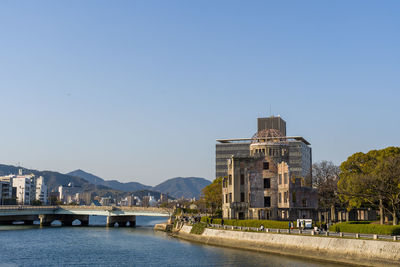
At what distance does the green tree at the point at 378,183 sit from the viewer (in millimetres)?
83062

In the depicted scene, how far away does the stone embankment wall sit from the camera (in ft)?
196

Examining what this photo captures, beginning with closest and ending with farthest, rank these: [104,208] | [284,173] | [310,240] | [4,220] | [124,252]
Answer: [310,240] < [124,252] < [284,173] < [104,208] < [4,220]

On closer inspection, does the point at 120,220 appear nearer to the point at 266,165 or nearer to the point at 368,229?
the point at 266,165

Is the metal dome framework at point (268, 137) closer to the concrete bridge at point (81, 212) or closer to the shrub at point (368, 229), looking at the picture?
the concrete bridge at point (81, 212)

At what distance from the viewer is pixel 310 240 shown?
71.9 metres

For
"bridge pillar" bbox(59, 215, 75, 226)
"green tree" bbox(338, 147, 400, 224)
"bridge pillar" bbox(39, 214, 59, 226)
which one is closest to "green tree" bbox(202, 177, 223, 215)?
"green tree" bbox(338, 147, 400, 224)

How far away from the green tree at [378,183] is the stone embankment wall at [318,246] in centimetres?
1929

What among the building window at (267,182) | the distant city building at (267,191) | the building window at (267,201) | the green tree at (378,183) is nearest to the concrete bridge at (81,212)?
the distant city building at (267,191)

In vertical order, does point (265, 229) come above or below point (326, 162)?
below

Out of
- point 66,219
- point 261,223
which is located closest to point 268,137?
point 261,223

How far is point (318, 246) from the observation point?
2749 inches

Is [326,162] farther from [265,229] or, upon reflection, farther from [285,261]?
[285,261]

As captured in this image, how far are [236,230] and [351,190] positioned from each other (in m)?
23.7

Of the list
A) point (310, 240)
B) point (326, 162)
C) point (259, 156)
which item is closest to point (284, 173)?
point (259, 156)
